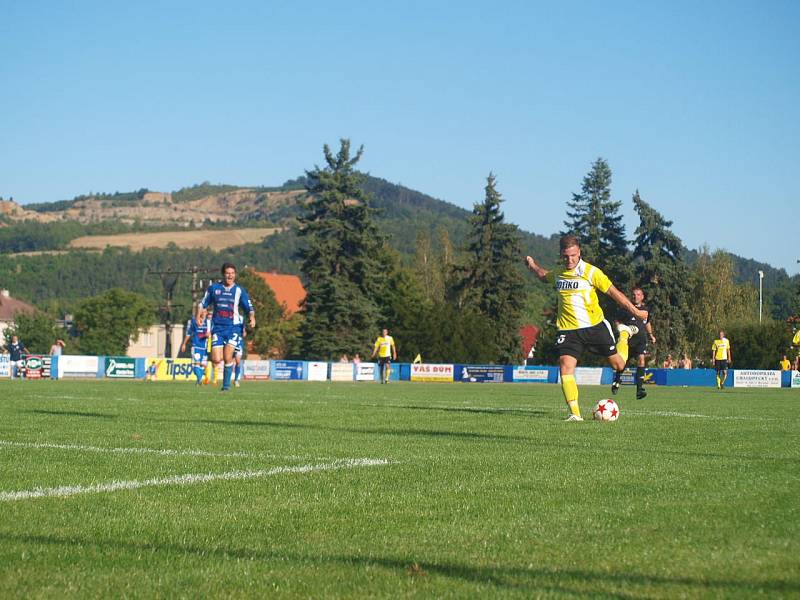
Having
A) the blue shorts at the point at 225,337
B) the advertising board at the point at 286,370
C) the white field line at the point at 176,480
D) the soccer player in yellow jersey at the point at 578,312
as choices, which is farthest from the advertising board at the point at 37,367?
the white field line at the point at 176,480

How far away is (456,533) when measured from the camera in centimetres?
479

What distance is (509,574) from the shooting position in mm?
3986

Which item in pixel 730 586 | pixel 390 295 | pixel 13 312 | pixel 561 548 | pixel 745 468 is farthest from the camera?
pixel 13 312

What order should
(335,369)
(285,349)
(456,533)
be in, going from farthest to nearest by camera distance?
(285,349), (335,369), (456,533)

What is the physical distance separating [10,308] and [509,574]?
169789 millimetres

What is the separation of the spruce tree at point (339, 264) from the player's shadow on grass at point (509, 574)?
227ft

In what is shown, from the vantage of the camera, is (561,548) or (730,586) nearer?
(730,586)

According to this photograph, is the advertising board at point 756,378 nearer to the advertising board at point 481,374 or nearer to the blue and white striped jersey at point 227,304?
the advertising board at point 481,374

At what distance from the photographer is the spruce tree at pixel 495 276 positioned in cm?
8112

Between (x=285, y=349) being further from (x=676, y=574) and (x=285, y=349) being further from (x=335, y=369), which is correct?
(x=676, y=574)

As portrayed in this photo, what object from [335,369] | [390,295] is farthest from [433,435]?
[390,295]

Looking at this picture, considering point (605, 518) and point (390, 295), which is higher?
point (390, 295)

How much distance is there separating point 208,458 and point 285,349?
363ft

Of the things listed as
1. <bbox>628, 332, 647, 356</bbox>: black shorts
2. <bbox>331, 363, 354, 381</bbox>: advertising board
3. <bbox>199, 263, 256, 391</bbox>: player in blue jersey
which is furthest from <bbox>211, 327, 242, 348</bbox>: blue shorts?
<bbox>331, 363, 354, 381</bbox>: advertising board
